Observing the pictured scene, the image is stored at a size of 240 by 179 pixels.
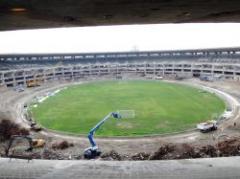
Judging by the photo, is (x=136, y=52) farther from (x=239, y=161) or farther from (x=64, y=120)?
(x=239, y=161)

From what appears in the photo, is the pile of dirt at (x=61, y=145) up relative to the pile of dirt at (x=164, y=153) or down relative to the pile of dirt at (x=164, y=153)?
down

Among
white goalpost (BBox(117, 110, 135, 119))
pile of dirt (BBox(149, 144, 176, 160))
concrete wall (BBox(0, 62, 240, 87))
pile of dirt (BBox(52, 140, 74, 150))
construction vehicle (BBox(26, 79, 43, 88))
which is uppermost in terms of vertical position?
concrete wall (BBox(0, 62, 240, 87))

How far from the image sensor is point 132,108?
4081 cm

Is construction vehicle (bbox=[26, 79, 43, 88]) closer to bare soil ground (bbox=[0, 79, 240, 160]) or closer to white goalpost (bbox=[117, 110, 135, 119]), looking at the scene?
bare soil ground (bbox=[0, 79, 240, 160])

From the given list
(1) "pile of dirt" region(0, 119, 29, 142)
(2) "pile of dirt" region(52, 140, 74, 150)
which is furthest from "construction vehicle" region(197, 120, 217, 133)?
(1) "pile of dirt" region(0, 119, 29, 142)

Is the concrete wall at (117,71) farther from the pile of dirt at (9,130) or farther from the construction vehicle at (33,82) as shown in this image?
the pile of dirt at (9,130)

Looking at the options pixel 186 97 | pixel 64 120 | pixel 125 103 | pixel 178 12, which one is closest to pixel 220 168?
pixel 178 12

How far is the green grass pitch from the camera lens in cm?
3088

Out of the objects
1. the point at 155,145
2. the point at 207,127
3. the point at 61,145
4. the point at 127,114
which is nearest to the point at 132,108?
the point at 127,114

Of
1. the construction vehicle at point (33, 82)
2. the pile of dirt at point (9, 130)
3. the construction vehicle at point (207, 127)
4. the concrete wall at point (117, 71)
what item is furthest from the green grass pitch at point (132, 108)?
the concrete wall at point (117, 71)

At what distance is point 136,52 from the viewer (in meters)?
94.7

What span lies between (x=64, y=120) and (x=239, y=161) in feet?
97.6

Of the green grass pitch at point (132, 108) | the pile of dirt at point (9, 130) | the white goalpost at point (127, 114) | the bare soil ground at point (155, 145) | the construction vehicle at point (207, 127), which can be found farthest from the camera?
the white goalpost at point (127, 114)

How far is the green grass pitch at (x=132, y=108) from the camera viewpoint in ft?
101
